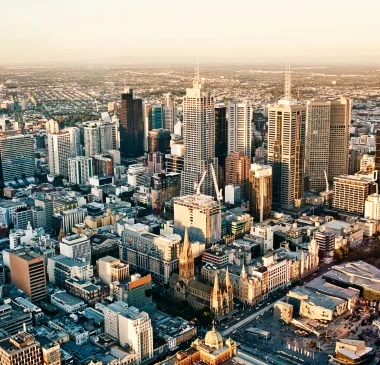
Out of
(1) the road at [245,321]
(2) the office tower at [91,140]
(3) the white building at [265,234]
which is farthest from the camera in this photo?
(2) the office tower at [91,140]

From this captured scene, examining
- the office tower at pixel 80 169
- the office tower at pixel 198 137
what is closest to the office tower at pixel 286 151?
the office tower at pixel 198 137

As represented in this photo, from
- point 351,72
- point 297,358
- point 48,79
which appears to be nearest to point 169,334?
point 297,358

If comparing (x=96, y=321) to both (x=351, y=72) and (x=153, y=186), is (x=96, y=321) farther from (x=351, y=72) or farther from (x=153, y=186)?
(x=351, y=72)

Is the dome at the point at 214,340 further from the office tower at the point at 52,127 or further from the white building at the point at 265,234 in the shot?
the office tower at the point at 52,127

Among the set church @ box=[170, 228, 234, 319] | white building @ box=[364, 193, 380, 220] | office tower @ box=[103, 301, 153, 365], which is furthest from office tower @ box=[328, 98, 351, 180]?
office tower @ box=[103, 301, 153, 365]

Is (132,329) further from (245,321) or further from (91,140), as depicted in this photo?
(91,140)

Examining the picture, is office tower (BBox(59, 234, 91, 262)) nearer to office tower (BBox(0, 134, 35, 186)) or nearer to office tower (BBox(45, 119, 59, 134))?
office tower (BBox(0, 134, 35, 186))
